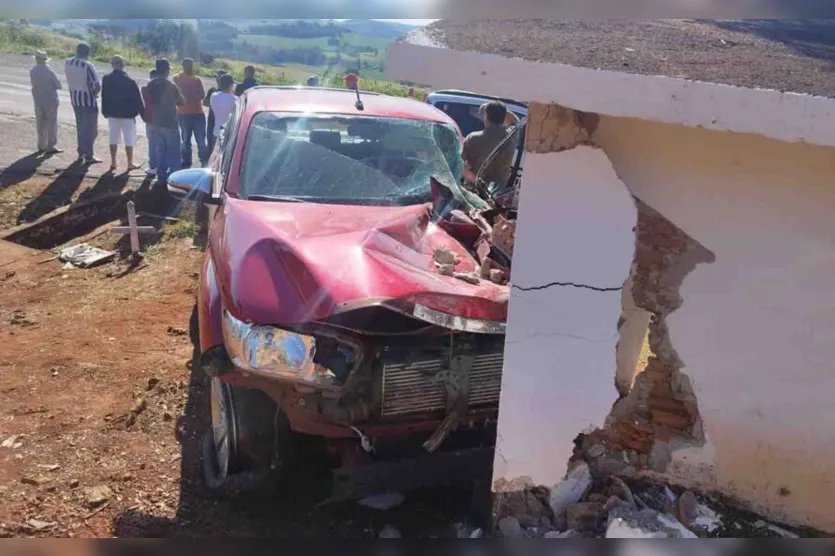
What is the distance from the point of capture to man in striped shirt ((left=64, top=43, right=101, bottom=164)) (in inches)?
392

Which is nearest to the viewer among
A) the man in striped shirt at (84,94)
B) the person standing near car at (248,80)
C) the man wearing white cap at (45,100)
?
the man in striped shirt at (84,94)

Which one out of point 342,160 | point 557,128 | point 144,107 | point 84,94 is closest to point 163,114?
point 144,107

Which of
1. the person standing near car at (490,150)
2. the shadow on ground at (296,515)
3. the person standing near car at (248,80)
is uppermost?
the person standing near car at (248,80)

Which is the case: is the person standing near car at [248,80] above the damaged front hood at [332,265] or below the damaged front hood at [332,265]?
above

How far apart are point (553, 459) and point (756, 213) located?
1.25 metres

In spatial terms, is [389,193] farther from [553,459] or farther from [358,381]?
[553,459]

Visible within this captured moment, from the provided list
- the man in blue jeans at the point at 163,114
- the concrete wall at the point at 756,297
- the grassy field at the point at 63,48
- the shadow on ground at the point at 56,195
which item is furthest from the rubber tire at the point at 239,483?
the grassy field at the point at 63,48

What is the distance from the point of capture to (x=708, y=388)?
2.59 m

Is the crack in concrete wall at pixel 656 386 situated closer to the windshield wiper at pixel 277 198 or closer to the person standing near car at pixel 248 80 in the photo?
the windshield wiper at pixel 277 198

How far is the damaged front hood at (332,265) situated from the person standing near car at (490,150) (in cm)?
167

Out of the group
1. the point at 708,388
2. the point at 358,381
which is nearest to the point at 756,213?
the point at 708,388

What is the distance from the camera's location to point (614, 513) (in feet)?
8.58

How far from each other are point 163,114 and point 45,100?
289cm

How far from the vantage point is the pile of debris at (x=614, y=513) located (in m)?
2.58
